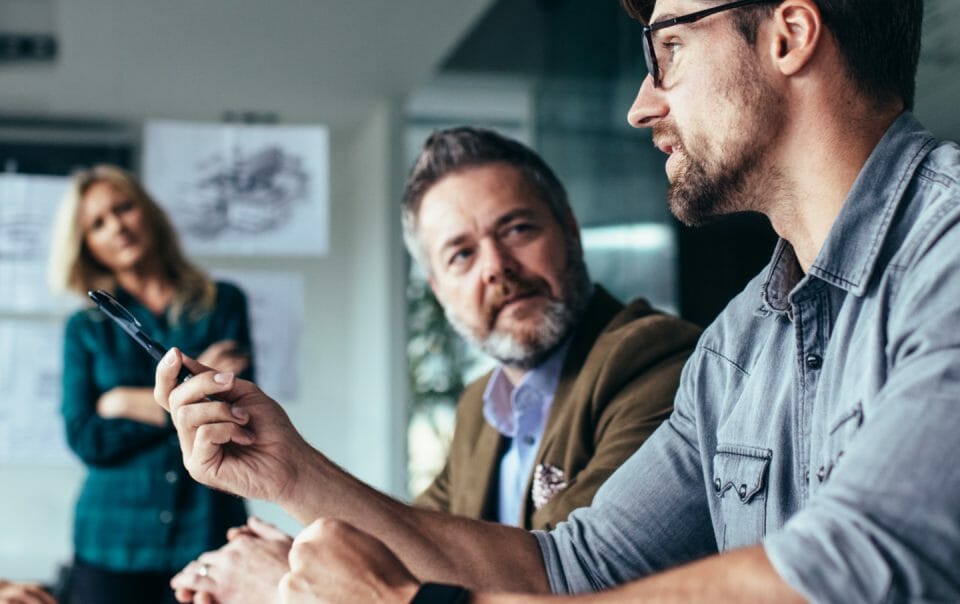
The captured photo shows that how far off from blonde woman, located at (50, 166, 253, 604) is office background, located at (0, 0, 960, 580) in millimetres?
1065

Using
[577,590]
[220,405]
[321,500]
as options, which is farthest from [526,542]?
[220,405]

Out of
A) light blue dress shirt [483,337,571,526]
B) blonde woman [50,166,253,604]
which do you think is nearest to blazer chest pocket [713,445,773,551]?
light blue dress shirt [483,337,571,526]

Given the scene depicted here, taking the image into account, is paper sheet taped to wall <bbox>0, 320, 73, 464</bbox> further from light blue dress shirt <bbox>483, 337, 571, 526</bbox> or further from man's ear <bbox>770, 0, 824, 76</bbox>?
man's ear <bbox>770, 0, 824, 76</bbox>

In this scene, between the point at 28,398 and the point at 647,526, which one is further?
the point at 28,398

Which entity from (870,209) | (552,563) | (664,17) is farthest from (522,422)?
(870,209)

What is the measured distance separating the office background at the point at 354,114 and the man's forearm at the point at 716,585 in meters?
1.90

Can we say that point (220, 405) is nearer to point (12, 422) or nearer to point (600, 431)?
point (600, 431)

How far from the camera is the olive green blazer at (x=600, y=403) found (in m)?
1.49

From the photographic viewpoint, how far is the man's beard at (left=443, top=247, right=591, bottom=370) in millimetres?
1816

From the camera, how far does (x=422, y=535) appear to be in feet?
4.12

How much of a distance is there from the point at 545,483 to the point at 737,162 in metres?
0.64

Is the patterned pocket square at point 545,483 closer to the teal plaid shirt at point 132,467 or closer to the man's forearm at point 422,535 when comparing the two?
the man's forearm at point 422,535

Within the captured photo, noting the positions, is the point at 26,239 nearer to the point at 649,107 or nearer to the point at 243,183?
the point at 243,183

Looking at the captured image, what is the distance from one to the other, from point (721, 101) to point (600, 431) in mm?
588
